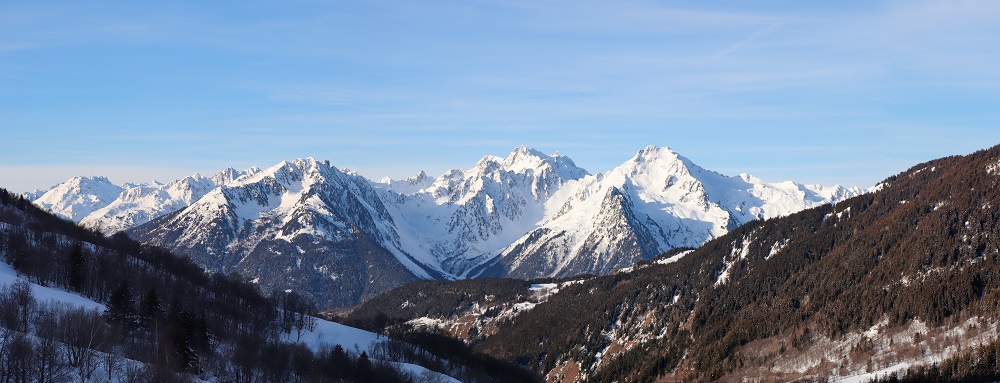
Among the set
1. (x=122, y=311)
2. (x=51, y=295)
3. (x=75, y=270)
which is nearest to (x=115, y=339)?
(x=122, y=311)

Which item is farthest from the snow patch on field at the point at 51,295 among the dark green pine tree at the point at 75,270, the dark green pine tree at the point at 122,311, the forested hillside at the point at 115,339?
the dark green pine tree at the point at 75,270

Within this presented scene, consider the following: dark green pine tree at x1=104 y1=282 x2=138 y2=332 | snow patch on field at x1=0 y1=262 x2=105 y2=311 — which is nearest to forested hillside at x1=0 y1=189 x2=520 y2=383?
dark green pine tree at x1=104 y1=282 x2=138 y2=332

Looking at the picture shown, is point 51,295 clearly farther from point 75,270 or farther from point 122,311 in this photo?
point 75,270

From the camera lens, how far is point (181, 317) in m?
155

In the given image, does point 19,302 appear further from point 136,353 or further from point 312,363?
point 312,363

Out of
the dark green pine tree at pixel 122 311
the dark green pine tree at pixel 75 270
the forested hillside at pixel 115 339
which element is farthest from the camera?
the dark green pine tree at pixel 75 270

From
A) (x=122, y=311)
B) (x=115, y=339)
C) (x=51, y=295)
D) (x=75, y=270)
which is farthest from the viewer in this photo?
(x=75, y=270)

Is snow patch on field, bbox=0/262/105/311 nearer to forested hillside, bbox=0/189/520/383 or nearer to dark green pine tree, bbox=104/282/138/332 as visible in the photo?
forested hillside, bbox=0/189/520/383

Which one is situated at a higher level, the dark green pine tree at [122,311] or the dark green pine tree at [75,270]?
the dark green pine tree at [75,270]

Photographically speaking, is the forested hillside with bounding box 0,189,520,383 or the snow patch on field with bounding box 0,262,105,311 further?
the snow patch on field with bounding box 0,262,105,311

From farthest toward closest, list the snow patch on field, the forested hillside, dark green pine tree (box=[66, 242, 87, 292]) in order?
dark green pine tree (box=[66, 242, 87, 292])
the snow patch on field
the forested hillside

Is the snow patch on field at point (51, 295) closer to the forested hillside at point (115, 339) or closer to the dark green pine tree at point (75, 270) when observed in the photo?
the forested hillside at point (115, 339)

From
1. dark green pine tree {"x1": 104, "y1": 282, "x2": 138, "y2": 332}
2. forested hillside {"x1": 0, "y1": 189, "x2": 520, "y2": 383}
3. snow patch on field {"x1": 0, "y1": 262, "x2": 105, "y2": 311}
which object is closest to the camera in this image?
forested hillside {"x1": 0, "y1": 189, "x2": 520, "y2": 383}

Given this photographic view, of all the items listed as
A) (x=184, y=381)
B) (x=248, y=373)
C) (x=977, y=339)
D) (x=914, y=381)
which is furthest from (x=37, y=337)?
(x=977, y=339)
